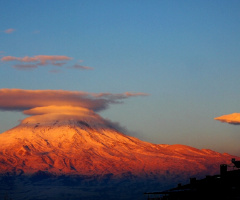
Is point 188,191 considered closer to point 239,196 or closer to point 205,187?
point 205,187

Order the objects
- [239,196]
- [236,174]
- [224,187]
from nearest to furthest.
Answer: [239,196] < [224,187] < [236,174]

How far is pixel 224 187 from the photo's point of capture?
58.2m

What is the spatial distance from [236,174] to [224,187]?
7.25m

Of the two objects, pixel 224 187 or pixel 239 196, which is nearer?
pixel 239 196

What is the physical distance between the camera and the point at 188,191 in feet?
202

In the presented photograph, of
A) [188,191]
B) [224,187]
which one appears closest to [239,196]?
[224,187]

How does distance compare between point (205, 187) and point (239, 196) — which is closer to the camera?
point (239, 196)

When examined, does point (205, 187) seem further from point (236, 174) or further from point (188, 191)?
point (236, 174)

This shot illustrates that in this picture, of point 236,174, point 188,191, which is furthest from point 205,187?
point 236,174

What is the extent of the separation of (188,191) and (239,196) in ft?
26.9

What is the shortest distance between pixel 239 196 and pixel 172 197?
474 inches

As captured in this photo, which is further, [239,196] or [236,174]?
[236,174]

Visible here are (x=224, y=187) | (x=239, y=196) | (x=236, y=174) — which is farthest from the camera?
(x=236, y=174)

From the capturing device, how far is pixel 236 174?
213 ft
